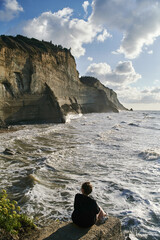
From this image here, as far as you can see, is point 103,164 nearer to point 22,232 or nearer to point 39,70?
point 22,232

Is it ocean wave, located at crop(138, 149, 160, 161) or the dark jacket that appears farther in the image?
ocean wave, located at crop(138, 149, 160, 161)

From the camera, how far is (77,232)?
107 inches

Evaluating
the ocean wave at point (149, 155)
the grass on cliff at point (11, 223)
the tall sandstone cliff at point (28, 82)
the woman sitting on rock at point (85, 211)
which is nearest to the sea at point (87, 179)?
the ocean wave at point (149, 155)

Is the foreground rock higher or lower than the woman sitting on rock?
lower

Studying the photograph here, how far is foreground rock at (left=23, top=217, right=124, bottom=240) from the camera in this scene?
8.55 ft

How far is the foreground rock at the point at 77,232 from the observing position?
2.61 metres

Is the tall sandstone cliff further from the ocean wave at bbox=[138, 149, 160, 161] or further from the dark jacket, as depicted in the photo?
the dark jacket

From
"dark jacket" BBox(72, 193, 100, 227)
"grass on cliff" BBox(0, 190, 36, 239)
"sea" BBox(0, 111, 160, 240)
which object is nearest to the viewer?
"grass on cliff" BBox(0, 190, 36, 239)

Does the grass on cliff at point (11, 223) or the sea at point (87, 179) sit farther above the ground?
the grass on cliff at point (11, 223)

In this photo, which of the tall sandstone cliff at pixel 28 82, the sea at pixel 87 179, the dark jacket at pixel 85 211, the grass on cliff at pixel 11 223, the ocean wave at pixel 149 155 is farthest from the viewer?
the tall sandstone cliff at pixel 28 82

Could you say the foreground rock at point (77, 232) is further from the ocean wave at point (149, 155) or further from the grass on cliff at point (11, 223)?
the ocean wave at point (149, 155)

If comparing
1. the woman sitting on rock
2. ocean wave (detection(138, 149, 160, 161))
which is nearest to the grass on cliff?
the woman sitting on rock

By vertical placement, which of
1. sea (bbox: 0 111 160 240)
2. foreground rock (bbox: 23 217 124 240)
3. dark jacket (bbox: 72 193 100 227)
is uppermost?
dark jacket (bbox: 72 193 100 227)

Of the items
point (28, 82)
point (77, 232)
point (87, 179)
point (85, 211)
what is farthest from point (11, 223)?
point (28, 82)
